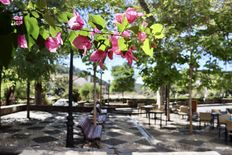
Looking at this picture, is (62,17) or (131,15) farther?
(62,17)

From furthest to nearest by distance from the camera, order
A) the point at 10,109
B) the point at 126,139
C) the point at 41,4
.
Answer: the point at 10,109
the point at 126,139
the point at 41,4

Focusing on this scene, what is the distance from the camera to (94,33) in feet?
4.11

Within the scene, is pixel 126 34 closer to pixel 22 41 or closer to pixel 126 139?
pixel 22 41

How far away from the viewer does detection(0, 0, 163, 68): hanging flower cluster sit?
46.4 inches

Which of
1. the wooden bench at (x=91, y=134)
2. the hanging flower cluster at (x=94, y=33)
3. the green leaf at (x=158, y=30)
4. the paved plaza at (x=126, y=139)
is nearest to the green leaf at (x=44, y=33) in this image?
the hanging flower cluster at (x=94, y=33)

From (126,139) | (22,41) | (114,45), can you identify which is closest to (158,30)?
(114,45)

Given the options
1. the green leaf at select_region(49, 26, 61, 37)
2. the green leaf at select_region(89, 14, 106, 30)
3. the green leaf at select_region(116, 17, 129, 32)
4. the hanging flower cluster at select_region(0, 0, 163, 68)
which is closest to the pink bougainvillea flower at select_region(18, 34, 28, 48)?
the hanging flower cluster at select_region(0, 0, 163, 68)

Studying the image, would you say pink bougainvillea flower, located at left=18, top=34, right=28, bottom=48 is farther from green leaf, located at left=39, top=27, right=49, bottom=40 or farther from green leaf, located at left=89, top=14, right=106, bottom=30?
green leaf, located at left=89, top=14, right=106, bottom=30

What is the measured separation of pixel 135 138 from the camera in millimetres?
11266

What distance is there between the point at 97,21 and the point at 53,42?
214mm

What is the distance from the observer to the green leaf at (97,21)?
3.86 ft

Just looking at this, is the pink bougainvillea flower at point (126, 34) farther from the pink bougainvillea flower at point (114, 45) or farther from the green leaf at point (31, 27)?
the green leaf at point (31, 27)

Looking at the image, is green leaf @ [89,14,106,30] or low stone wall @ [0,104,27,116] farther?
low stone wall @ [0,104,27,116]

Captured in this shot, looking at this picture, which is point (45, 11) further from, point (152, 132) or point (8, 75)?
point (8, 75)
